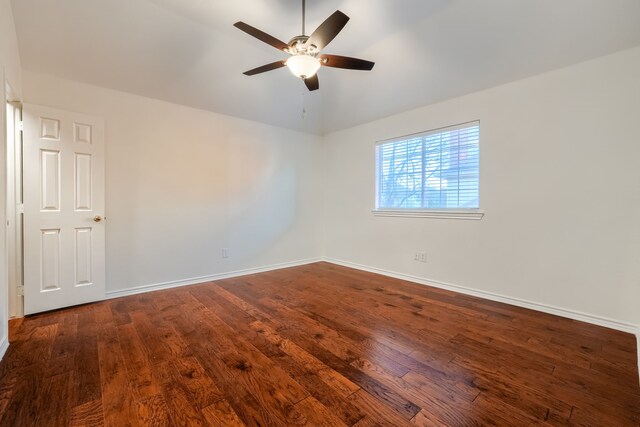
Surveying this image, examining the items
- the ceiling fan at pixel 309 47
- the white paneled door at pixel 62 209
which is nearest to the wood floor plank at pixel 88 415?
the white paneled door at pixel 62 209

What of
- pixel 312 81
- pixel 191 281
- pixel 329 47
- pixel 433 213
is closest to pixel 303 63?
pixel 312 81

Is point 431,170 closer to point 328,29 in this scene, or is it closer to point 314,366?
point 328,29

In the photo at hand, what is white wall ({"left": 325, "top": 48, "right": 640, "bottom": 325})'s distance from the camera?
7.98 ft

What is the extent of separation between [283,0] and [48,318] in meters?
3.74

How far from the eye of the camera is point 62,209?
2.83 metres

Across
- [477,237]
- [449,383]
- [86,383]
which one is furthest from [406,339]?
[86,383]

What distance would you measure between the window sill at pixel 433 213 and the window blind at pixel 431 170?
83 mm

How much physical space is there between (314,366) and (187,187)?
2.94 meters

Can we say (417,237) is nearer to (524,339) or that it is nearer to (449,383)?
(524,339)

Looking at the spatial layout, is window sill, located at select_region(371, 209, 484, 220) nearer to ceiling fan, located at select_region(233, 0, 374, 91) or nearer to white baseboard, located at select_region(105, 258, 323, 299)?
white baseboard, located at select_region(105, 258, 323, 299)

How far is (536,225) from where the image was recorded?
9.43ft

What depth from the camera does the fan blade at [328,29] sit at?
Answer: 5.83 feet

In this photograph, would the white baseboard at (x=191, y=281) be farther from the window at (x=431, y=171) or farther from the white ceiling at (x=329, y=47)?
the white ceiling at (x=329, y=47)

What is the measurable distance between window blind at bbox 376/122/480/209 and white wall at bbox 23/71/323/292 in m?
1.60
